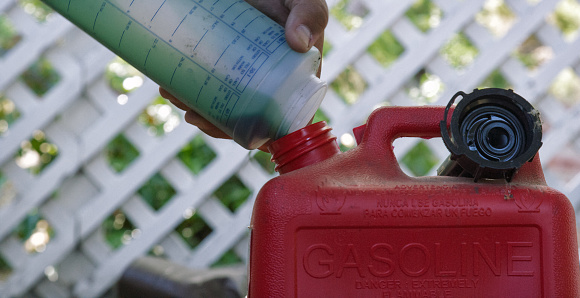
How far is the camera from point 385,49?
1685mm

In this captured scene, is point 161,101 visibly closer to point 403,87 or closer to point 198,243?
point 198,243

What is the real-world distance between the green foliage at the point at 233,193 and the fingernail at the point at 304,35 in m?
1.03

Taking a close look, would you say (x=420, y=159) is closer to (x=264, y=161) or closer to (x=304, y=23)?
(x=264, y=161)

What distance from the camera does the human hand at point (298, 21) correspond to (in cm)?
57

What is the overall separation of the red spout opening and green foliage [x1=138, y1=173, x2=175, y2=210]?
1.11 m

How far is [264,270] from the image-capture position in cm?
50

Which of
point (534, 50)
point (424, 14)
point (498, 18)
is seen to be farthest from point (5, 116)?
point (534, 50)

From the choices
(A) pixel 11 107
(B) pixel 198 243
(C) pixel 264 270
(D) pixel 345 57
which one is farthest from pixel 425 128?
(A) pixel 11 107

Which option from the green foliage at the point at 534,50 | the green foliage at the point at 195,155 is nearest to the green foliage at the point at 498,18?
the green foliage at the point at 534,50

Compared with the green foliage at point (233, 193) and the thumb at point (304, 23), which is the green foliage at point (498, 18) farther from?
the thumb at point (304, 23)

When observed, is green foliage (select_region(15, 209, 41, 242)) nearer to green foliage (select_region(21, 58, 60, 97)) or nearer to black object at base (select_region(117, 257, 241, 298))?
green foliage (select_region(21, 58, 60, 97))

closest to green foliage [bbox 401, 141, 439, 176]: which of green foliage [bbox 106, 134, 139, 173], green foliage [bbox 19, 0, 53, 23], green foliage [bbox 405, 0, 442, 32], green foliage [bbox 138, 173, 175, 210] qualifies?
green foliage [bbox 405, 0, 442, 32]

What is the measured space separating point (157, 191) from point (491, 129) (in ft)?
4.08

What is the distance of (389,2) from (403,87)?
22cm
